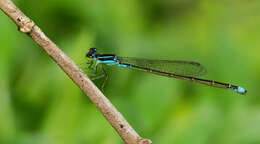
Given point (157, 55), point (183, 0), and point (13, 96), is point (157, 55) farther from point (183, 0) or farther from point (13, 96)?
point (13, 96)

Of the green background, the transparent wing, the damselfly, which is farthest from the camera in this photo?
the transparent wing

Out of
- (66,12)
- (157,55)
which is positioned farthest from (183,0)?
(66,12)

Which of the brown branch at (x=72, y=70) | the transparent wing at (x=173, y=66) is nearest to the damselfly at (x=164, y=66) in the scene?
the transparent wing at (x=173, y=66)

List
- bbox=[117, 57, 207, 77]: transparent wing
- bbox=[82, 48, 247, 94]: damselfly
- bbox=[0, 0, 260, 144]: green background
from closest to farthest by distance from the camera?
bbox=[0, 0, 260, 144]: green background
bbox=[82, 48, 247, 94]: damselfly
bbox=[117, 57, 207, 77]: transparent wing

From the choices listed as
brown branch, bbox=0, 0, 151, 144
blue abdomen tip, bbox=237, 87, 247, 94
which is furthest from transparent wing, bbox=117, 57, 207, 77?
brown branch, bbox=0, 0, 151, 144

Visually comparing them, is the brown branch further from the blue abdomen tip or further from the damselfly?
the blue abdomen tip

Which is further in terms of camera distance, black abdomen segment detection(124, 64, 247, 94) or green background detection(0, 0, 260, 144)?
black abdomen segment detection(124, 64, 247, 94)

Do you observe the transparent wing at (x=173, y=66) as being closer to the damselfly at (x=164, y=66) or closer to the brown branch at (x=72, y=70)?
the damselfly at (x=164, y=66)
